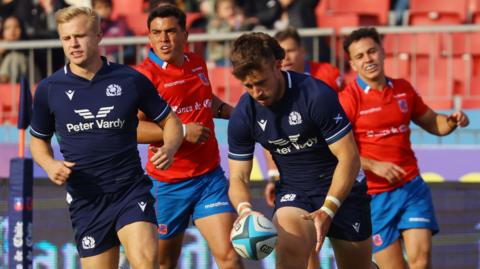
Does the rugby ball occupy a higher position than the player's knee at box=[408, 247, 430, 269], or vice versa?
the rugby ball

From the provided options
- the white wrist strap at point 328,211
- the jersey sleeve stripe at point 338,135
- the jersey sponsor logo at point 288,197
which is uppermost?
the jersey sleeve stripe at point 338,135

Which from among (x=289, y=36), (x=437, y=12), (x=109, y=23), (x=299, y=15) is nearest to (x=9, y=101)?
(x=109, y=23)

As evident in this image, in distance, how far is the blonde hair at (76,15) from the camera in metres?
7.79

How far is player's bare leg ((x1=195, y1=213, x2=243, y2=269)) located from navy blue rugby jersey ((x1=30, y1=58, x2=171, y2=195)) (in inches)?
47.6

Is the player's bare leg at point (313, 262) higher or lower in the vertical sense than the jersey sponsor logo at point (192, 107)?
lower

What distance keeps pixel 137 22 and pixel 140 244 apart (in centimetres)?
863

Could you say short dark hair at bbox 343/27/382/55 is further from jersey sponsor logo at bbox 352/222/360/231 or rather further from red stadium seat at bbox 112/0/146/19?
red stadium seat at bbox 112/0/146/19

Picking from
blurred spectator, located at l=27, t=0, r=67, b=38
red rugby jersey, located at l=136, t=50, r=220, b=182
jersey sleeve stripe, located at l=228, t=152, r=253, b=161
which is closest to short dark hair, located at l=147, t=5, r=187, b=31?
red rugby jersey, located at l=136, t=50, r=220, b=182

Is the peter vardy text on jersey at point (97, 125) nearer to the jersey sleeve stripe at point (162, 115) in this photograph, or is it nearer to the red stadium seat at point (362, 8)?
the jersey sleeve stripe at point (162, 115)

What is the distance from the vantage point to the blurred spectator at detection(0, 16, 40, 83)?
14.8 meters

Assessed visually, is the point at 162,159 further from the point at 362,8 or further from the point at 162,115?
the point at 362,8

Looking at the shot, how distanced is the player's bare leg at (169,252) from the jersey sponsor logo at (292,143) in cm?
191

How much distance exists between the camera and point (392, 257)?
9805mm

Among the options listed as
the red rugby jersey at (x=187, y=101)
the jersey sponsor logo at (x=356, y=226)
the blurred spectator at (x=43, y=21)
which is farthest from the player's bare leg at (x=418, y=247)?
the blurred spectator at (x=43, y=21)
